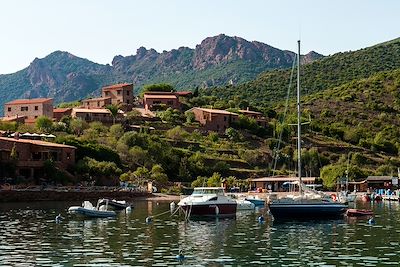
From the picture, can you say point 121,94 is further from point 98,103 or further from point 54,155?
point 54,155

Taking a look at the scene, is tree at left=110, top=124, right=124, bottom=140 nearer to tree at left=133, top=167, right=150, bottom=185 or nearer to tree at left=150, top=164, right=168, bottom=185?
tree at left=150, top=164, right=168, bottom=185

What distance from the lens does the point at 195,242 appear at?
123ft

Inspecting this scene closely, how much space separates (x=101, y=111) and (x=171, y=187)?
39.0 metres

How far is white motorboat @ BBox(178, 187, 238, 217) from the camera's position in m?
54.2

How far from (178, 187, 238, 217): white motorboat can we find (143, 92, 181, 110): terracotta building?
297 feet

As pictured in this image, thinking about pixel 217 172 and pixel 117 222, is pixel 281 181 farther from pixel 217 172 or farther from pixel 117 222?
pixel 117 222

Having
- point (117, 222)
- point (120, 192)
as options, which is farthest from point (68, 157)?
point (117, 222)

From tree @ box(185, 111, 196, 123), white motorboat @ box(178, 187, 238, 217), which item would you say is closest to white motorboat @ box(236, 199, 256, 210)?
white motorboat @ box(178, 187, 238, 217)

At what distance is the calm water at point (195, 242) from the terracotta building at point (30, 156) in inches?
1302

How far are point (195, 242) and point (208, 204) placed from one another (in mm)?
17125

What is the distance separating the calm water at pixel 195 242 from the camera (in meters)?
30.2

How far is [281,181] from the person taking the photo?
103 meters

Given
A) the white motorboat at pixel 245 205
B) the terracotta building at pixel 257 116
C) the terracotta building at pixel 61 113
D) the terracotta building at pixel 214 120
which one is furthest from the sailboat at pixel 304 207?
the terracotta building at pixel 257 116

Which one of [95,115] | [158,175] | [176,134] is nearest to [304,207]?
[158,175]
